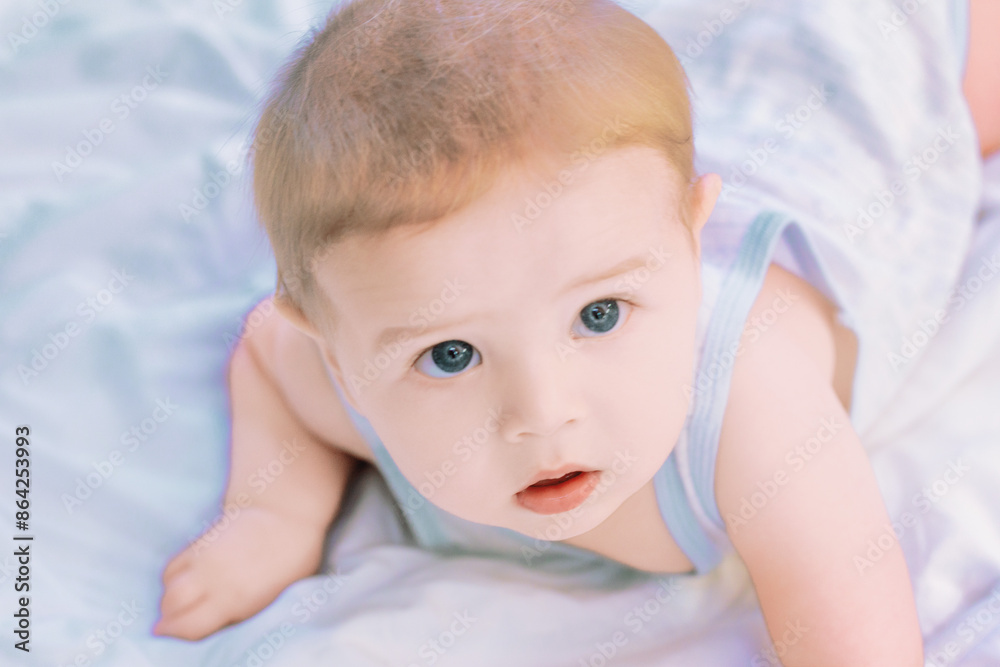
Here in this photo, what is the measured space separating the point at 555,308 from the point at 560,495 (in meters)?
0.19

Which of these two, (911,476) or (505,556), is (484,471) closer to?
(505,556)

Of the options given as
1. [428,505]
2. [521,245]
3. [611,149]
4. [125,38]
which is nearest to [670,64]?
[611,149]

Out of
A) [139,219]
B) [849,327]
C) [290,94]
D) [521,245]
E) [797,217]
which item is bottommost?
[849,327]

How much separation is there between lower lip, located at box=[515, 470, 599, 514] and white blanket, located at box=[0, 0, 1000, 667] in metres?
0.24

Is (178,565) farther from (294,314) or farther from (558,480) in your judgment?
(558,480)

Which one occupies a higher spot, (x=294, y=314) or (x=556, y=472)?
(x=294, y=314)

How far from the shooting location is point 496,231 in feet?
2.20

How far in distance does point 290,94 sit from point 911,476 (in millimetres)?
811

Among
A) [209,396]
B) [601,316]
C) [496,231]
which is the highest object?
[496,231]

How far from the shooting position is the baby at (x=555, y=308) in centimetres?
67

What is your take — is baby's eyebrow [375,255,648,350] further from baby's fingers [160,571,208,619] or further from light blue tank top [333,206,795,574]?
baby's fingers [160,571,208,619]

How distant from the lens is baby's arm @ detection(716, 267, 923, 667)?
2.85ft

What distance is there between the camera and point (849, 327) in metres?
1.08

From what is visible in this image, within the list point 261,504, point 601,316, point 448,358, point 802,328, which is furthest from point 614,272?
point 261,504
